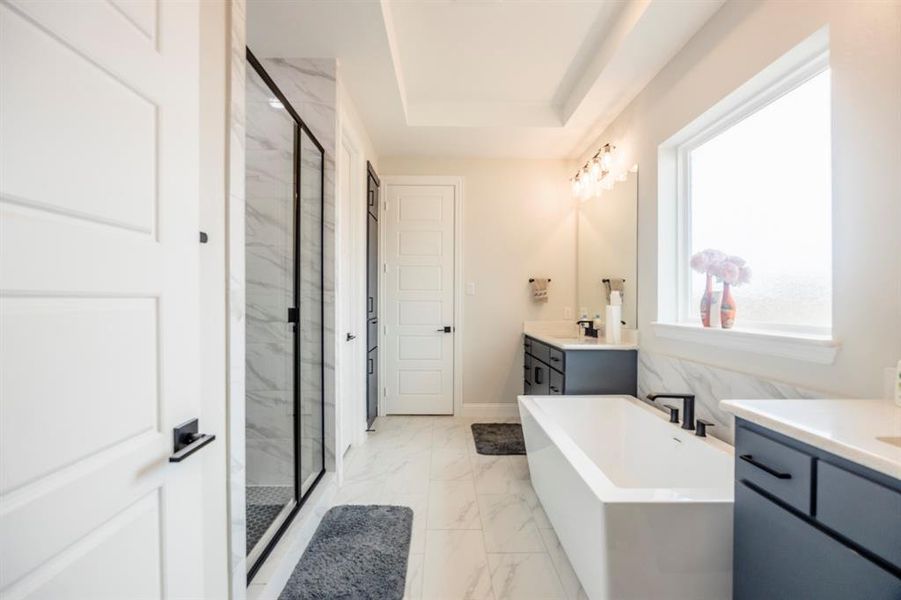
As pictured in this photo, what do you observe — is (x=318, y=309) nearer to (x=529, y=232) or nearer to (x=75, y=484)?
(x=75, y=484)

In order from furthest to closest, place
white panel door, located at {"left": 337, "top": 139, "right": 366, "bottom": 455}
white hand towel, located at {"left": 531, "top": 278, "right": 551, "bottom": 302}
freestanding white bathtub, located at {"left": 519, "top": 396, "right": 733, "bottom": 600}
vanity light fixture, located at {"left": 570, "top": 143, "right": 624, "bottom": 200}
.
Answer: white hand towel, located at {"left": 531, "top": 278, "right": 551, "bottom": 302} → vanity light fixture, located at {"left": 570, "top": 143, "right": 624, "bottom": 200} → white panel door, located at {"left": 337, "top": 139, "right": 366, "bottom": 455} → freestanding white bathtub, located at {"left": 519, "top": 396, "right": 733, "bottom": 600}

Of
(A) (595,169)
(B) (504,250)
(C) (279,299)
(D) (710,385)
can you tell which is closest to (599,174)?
(A) (595,169)

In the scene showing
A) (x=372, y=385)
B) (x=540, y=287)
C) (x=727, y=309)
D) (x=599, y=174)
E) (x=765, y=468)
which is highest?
(x=599, y=174)

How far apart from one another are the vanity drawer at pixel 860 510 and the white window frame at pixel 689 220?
0.72 meters

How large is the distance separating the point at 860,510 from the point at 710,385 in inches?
50.1

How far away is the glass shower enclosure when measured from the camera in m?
2.15

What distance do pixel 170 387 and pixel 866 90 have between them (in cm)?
209

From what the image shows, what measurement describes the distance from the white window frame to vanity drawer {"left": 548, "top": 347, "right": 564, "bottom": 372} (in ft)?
2.15

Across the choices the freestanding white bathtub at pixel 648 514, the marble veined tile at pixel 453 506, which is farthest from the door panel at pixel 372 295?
the freestanding white bathtub at pixel 648 514

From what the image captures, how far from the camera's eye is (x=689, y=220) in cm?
237

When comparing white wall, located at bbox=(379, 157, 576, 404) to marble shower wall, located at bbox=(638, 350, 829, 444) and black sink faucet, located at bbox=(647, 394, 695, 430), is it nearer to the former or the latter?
marble shower wall, located at bbox=(638, 350, 829, 444)

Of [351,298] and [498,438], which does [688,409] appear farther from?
[351,298]

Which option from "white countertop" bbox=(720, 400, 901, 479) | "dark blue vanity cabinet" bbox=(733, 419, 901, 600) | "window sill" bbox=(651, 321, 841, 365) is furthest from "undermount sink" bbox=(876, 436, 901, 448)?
"window sill" bbox=(651, 321, 841, 365)

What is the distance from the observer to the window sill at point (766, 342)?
53.8 inches
